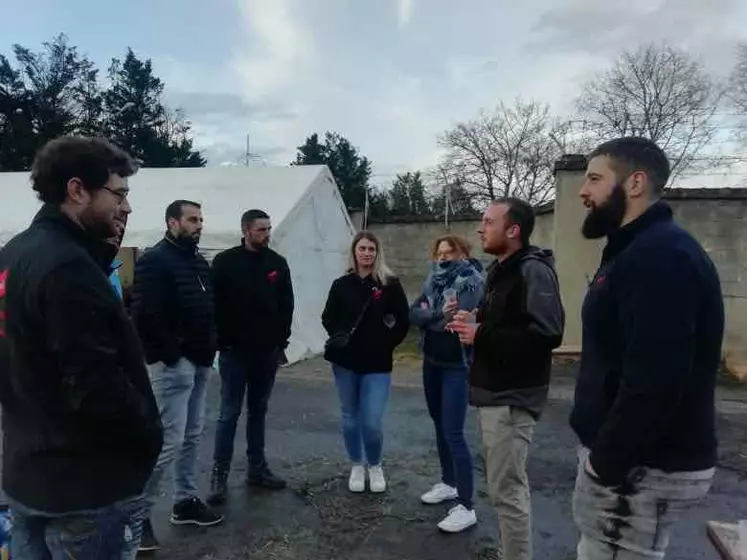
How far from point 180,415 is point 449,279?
1.78 meters

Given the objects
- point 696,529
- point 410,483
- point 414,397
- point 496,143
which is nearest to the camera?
point 696,529

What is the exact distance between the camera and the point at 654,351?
1898 millimetres

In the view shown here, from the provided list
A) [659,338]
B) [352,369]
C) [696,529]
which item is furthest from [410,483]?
[659,338]

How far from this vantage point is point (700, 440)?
2.03 m

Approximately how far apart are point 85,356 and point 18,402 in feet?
0.93

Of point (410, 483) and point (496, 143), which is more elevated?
point (496, 143)

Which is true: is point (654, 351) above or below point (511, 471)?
above

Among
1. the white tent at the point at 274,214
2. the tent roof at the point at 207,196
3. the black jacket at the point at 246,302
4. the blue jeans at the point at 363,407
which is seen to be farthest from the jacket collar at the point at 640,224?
the tent roof at the point at 207,196

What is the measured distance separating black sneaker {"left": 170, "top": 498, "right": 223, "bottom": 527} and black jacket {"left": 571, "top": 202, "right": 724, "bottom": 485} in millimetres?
2637

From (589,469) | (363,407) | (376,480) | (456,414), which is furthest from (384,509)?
(589,469)

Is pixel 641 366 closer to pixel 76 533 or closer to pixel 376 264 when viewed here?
pixel 76 533

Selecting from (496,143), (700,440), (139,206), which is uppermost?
(496,143)

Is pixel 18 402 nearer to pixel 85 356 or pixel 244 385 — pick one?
pixel 85 356

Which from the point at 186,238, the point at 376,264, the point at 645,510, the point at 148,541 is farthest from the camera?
the point at 376,264
